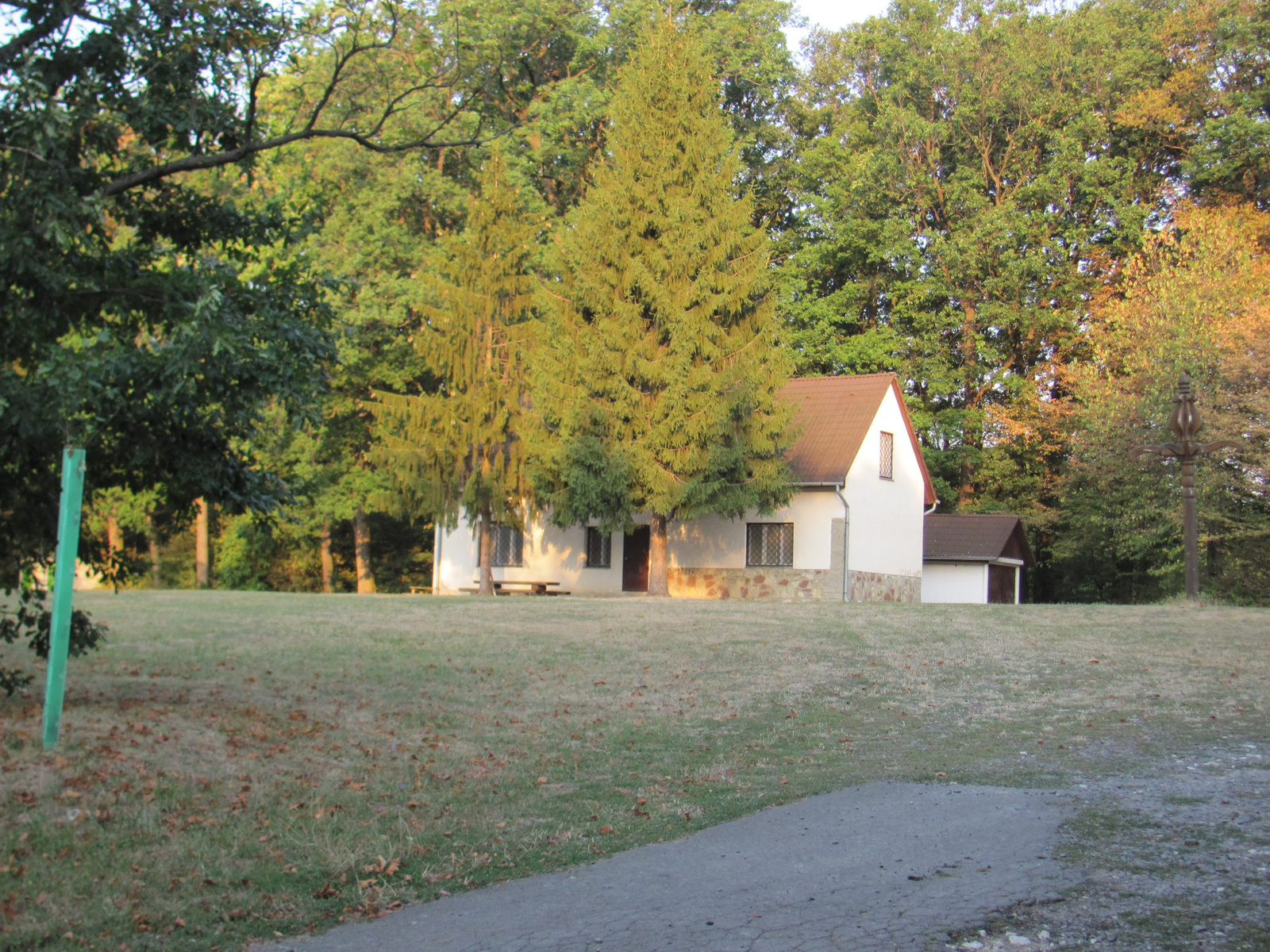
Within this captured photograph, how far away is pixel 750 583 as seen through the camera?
101 ft

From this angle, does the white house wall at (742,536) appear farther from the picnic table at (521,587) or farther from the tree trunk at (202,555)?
the tree trunk at (202,555)

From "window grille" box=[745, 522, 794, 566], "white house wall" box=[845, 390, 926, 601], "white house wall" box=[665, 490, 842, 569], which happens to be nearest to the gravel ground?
"white house wall" box=[665, 490, 842, 569]

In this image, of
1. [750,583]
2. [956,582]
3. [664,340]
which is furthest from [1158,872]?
[956,582]

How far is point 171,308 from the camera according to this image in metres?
8.88

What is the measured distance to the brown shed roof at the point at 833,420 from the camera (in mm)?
30422

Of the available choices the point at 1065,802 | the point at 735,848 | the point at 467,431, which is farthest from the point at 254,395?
the point at 467,431

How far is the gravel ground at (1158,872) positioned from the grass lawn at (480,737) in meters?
1.04

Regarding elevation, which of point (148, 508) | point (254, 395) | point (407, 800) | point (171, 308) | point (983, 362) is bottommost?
point (407, 800)

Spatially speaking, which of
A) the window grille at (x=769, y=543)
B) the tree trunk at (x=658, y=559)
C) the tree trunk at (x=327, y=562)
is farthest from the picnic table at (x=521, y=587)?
the tree trunk at (x=327, y=562)

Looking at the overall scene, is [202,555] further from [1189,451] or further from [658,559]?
[1189,451]

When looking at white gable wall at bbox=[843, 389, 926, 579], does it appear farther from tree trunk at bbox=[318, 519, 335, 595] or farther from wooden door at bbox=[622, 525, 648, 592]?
tree trunk at bbox=[318, 519, 335, 595]

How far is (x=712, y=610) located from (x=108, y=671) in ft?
42.3

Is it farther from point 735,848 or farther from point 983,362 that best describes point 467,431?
point 735,848

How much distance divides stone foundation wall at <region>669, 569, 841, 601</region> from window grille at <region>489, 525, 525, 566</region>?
5748mm
